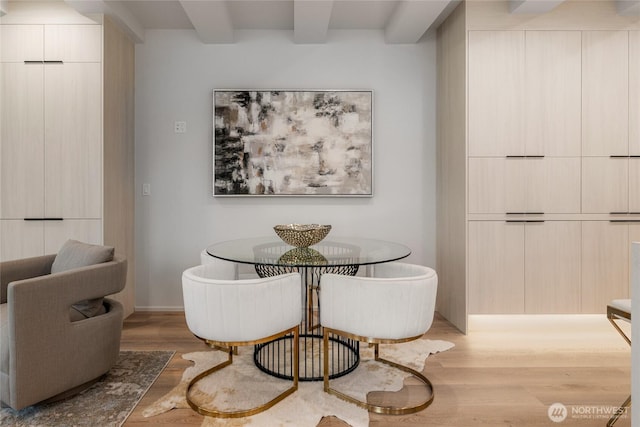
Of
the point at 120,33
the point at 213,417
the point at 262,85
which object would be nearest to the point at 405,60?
the point at 262,85

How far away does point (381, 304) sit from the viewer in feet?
6.37

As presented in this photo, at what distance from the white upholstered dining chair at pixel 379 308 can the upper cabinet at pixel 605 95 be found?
7.16ft

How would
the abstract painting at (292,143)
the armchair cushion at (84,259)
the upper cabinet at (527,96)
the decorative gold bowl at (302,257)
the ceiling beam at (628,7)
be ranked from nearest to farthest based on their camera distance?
1. the decorative gold bowl at (302,257)
2. the armchair cushion at (84,259)
3. the ceiling beam at (628,7)
4. the upper cabinet at (527,96)
5. the abstract painting at (292,143)

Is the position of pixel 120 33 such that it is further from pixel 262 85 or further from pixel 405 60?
pixel 405 60

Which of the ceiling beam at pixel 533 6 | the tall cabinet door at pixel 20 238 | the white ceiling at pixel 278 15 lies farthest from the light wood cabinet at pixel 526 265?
the tall cabinet door at pixel 20 238

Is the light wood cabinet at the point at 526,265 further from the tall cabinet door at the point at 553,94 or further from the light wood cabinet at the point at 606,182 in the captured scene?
the tall cabinet door at the point at 553,94

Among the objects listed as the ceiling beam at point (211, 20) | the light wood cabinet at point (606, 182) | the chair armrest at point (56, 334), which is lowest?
the chair armrest at point (56, 334)

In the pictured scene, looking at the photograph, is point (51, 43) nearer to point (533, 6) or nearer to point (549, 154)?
point (533, 6)

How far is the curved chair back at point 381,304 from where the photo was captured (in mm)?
1937

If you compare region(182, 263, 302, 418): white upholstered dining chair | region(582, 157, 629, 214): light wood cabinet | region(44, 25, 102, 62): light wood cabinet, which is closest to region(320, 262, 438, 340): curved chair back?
region(182, 263, 302, 418): white upholstered dining chair

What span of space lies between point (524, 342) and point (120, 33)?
4.18 m

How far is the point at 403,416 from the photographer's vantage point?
1.94m

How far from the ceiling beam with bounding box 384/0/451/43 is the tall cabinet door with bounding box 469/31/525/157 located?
366 millimetres

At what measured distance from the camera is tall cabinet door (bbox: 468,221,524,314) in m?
3.14
